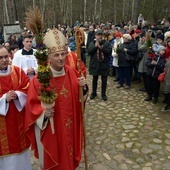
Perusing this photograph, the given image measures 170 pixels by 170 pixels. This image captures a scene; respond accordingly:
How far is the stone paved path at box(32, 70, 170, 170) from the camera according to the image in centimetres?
461

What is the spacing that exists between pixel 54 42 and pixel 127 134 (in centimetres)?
322

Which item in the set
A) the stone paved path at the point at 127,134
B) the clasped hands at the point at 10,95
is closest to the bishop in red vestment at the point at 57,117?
the clasped hands at the point at 10,95

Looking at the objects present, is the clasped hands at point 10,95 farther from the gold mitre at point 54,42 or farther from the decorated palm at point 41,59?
the gold mitre at point 54,42

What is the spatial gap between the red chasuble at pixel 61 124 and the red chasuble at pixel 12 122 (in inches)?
17.1

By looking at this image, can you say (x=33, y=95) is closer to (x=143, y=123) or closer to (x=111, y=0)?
(x=143, y=123)

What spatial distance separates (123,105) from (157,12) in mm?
25959

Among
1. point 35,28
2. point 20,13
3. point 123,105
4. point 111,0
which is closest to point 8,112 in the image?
point 35,28

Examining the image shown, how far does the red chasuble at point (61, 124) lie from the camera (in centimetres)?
322

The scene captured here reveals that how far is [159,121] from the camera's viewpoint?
6.20 meters

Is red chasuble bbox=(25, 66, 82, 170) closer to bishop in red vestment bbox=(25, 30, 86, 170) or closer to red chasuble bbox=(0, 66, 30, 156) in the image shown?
bishop in red vestment bbox=(25, 30, 86, 170)

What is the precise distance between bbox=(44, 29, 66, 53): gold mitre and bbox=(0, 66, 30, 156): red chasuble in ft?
Result: 2.70

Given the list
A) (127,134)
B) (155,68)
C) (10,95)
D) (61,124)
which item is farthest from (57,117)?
(155,68)

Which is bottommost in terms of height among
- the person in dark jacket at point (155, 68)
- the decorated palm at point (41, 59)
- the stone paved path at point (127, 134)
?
the stone paved path at point (127, 134)

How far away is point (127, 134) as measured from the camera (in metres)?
5.61
